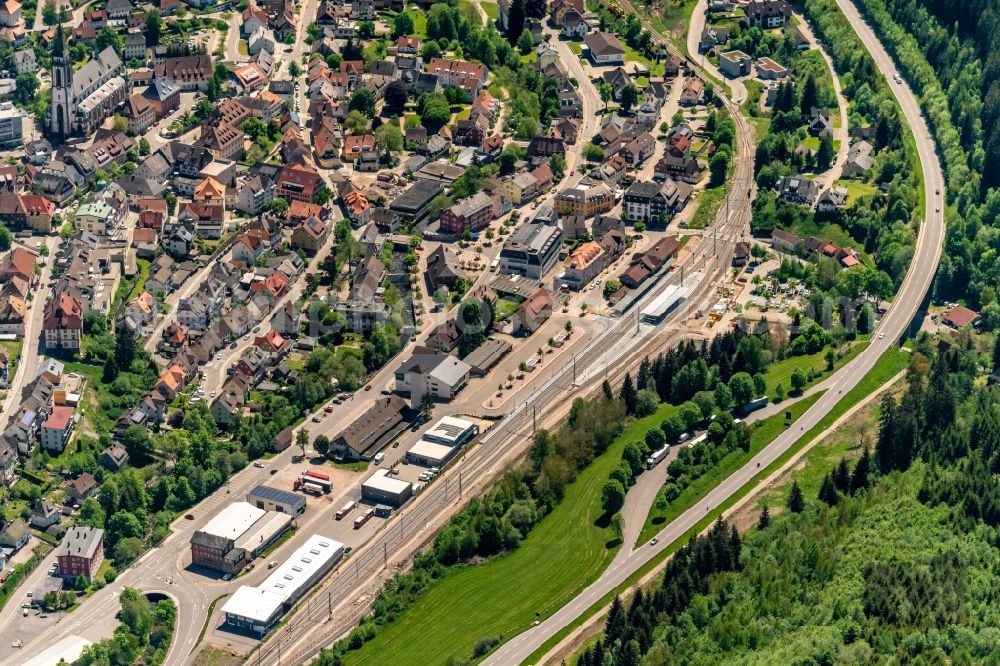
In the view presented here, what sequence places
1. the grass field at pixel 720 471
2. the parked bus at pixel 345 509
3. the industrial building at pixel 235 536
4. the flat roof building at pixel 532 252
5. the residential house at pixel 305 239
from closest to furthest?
the industrial building at pixel 235 536 → the grass field at pixel 720 471 → the parked bus at pixel 345 509 → the flat roof building at pixel 532 252 → the residential house at pixel 305 239

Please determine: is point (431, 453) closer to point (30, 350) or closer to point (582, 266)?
point (582, 266)

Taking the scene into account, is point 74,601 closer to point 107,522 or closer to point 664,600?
point 107,522

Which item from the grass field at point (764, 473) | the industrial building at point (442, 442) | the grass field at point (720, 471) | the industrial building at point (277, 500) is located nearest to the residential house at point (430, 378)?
the industrial building at point (442, 442)

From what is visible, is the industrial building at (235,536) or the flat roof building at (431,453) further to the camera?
the flat roof building at (431,453)

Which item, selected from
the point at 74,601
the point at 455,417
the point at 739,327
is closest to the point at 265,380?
the point at 455,417

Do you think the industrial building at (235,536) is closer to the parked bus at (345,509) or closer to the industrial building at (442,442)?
the parked bus at (345,509)

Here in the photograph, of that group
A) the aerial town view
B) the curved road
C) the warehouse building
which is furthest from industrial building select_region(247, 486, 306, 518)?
the curved road

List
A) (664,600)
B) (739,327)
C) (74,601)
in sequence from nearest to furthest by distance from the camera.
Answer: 1. (664,600)
2. (74,601)
3. (739,327)
